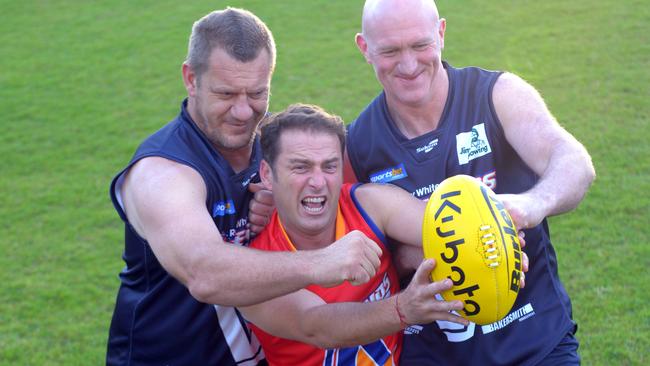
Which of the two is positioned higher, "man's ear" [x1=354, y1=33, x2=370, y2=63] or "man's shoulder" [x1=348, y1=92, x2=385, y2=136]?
"man's ear" [x1=354, y1=33, x2=370, y2=63]

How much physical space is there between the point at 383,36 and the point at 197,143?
1.19 metres

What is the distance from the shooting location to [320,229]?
4418 mm

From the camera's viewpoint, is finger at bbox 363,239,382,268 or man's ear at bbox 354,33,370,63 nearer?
finger at bbox 363,239,382,268

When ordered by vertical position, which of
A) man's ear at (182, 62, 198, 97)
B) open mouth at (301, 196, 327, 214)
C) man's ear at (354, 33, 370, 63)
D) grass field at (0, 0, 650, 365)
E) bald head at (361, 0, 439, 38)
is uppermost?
bald head at (361, 0, 439, 38)

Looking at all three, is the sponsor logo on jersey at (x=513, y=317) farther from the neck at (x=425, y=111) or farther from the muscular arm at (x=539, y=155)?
the neck at (x=425, y=111)

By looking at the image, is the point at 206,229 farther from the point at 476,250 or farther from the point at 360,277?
the point at 476,250

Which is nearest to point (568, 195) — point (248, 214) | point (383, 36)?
point (383, 36)

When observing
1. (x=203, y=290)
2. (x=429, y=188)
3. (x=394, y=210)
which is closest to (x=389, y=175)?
(x=429, y=188)

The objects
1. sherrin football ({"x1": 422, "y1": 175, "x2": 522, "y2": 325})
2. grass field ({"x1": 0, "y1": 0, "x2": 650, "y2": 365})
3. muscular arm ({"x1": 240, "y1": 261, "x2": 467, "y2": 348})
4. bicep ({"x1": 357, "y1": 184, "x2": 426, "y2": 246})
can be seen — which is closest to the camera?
sherrin football ({"x1": 422, "y1": 175, "x2": 522, "y2": 325})

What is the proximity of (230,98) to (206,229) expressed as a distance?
0.90 metres

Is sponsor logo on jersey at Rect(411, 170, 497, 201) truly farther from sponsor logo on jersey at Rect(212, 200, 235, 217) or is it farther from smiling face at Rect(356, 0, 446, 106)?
sponsor logo on jersey at Rect(212, 200, 235, 217)

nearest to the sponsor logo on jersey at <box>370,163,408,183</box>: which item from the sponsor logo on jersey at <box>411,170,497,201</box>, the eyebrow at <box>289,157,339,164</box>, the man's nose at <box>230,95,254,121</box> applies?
the sponsor logo on jersey at <box>411,170,497,201</box>

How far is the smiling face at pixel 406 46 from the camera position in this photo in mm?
4570

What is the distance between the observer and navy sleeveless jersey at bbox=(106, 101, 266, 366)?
179 inches
